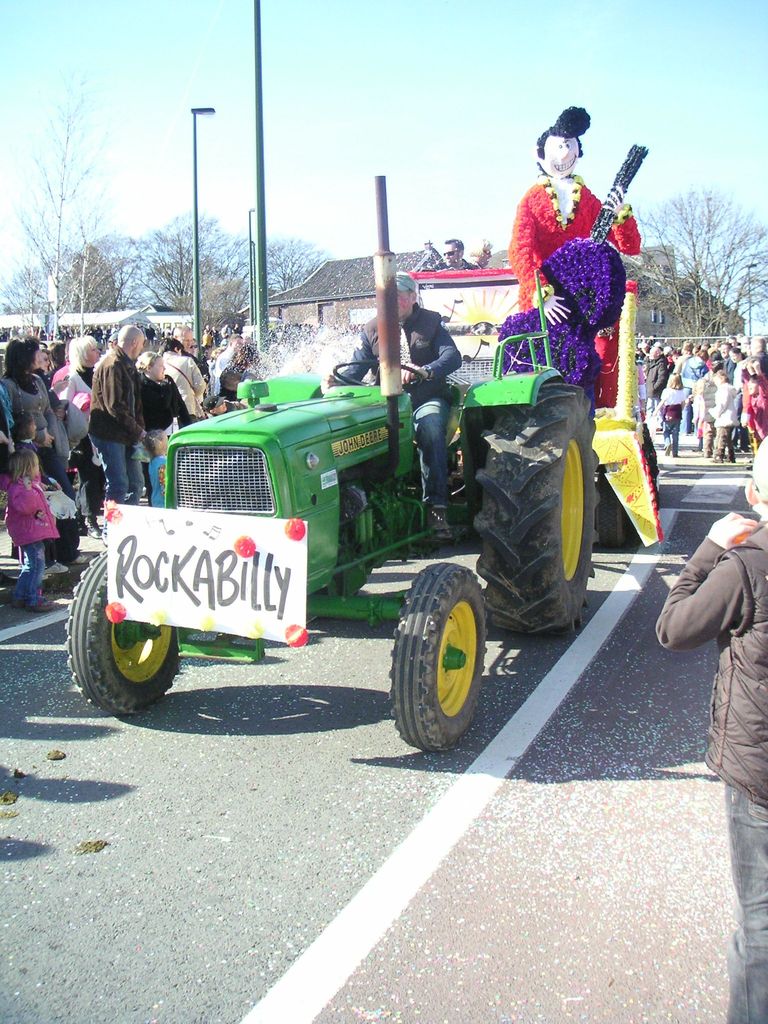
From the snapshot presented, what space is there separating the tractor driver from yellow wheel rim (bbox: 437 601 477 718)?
108 centimetres

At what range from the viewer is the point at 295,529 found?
3.45m

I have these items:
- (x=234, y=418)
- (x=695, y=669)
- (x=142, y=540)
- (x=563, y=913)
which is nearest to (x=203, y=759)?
(x=142, y=540)

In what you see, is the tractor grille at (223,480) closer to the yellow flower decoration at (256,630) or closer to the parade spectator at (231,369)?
the yellow flower decoration at (256,630)

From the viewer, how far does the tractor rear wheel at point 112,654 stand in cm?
390

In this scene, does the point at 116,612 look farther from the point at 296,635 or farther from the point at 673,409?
the point at 673,409

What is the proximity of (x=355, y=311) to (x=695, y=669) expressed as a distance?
3.85m

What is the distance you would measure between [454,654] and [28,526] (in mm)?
3452

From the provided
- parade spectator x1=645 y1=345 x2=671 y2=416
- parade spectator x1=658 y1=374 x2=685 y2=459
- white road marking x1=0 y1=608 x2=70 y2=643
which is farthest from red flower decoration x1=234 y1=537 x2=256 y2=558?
parade spectator x1=645 y1=345 x2=671 y2=416

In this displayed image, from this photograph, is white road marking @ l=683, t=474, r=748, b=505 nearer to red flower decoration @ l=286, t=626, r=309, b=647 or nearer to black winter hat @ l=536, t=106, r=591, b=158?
black winter hat @ l=536, t=106, r=591, b=158

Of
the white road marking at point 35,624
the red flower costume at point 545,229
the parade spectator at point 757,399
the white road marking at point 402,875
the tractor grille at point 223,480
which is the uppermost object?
the red flower costume at point 545,229

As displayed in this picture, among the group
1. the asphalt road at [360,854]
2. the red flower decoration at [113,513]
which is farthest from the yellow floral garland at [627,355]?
the red flower decoration at [113,513]

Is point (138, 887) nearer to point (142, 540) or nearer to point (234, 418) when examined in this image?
point (142, 540)

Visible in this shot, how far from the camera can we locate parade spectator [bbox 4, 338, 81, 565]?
699cm

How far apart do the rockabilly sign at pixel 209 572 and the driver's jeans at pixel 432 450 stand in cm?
151
